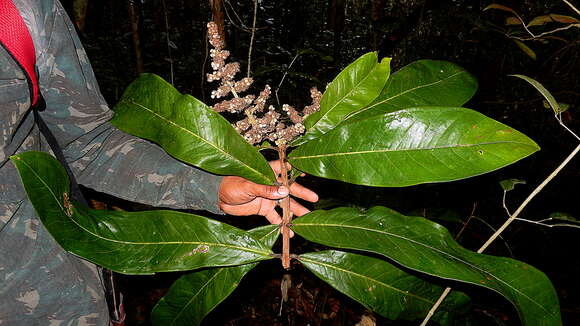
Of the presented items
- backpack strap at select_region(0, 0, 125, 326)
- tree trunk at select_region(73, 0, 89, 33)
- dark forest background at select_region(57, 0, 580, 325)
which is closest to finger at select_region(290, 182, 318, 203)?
backpack strap at select_region(0, 0, 125, 326)

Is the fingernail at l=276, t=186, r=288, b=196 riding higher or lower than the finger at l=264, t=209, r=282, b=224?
higher

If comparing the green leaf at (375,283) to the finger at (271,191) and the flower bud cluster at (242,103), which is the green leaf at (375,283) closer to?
the finger at (271,191)

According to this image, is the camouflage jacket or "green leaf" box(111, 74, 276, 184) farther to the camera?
the camouflage jacket

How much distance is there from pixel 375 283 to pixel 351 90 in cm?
45

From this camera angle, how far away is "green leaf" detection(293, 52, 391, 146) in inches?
36.6

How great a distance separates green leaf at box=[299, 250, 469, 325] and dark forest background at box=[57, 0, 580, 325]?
0.74 m

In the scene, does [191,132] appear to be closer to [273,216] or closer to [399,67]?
[273,216]

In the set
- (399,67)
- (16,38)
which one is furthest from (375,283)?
(399,67)

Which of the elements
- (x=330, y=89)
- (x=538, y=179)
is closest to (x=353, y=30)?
(x=538, y=179)

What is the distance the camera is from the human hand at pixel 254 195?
925 millimetres

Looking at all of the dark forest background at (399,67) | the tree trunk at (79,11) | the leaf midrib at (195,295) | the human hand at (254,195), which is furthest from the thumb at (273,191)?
the tree trunk at (79,11)

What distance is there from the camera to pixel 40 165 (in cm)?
76

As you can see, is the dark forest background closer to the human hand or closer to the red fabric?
the human hand

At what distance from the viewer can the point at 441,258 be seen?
2.42 feet
